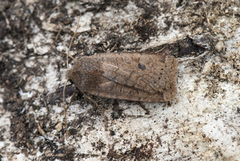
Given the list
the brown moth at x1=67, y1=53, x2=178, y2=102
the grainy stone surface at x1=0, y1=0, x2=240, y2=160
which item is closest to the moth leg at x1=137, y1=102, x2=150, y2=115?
the grainy stone surface at x1=0, y1=0, x2=240, y2=160

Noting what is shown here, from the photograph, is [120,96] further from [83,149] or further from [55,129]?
[55,129]

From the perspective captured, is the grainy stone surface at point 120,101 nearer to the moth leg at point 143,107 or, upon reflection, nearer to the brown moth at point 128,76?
the moth leg at point 143,107

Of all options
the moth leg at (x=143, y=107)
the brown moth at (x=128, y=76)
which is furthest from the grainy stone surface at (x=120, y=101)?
the brown moth at (x=128, y=76)

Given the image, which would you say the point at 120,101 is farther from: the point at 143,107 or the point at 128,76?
the point at 128,76

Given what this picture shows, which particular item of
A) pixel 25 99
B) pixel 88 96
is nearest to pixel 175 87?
pixel 88 96

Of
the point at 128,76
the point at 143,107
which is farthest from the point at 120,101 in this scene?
the point at 128,76

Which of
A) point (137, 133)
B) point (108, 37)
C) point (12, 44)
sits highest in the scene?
point (108, 37)
